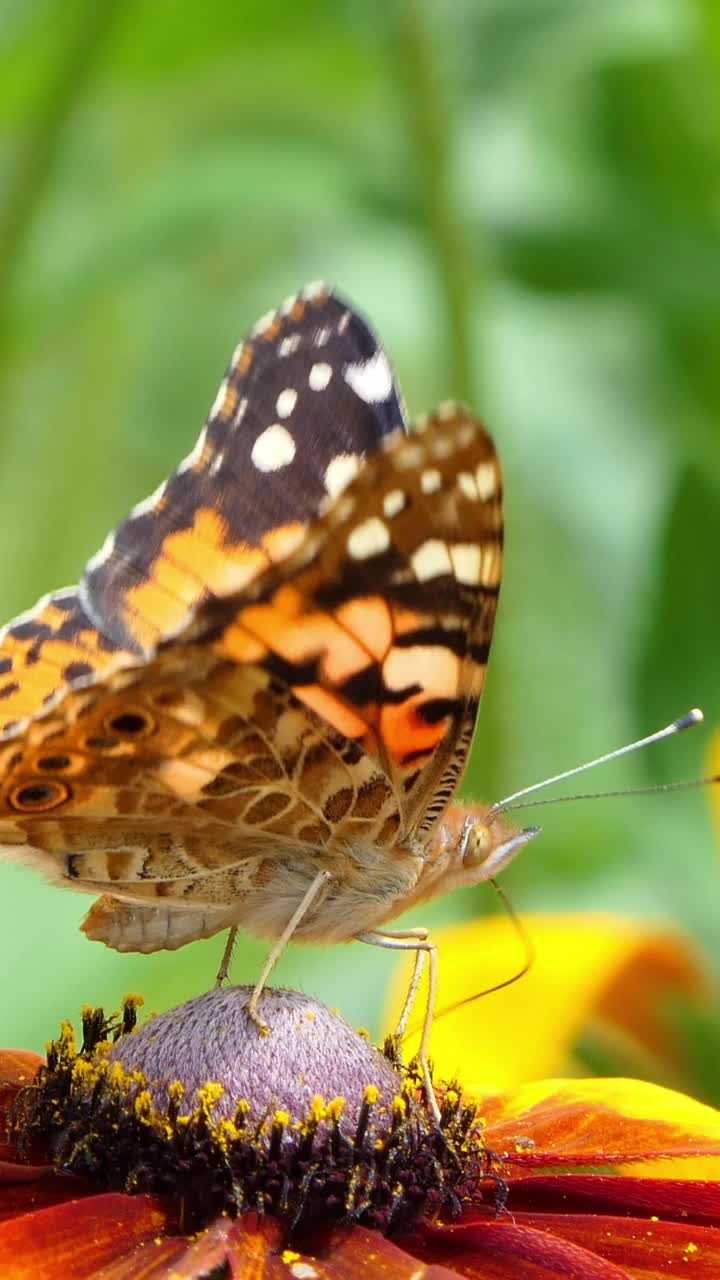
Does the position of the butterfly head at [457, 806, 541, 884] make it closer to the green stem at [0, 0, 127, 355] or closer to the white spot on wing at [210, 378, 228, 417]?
the white spot on wing at [210, 378, 228, 417]

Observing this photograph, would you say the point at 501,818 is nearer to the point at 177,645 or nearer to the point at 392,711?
the point at 392,711

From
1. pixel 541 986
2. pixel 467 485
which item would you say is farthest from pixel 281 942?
pixel 541 986

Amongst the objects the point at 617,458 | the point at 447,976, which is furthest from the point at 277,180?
the point at 447,976

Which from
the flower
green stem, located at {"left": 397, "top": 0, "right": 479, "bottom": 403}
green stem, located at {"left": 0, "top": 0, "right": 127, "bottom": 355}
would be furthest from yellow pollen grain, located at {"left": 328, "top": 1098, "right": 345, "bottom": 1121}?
green stem, located at {"left": 0, "top": 0, "right": 127, "bottom": 355}

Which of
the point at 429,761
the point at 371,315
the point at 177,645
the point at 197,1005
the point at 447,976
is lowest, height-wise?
the point at 447,976

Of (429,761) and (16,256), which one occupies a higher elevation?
(16,256)
